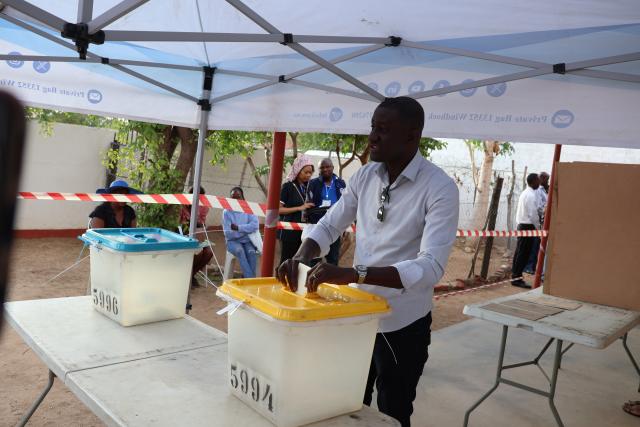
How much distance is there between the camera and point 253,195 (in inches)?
521

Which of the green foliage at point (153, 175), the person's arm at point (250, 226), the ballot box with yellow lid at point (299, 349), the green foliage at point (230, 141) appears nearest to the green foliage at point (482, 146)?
the green foliage at point (230, 141)

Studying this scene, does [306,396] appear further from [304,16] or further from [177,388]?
[304,16]

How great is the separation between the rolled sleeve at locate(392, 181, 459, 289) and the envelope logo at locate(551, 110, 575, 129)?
137 cm

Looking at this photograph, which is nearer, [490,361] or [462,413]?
[462,413]

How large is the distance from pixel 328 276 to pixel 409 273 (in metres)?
0.30

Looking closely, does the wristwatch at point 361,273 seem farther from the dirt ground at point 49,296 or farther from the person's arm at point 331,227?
the dirt ground at point 49,296

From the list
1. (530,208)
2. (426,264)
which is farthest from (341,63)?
(530,208)

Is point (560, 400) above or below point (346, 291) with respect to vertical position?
below

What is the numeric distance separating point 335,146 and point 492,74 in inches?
265

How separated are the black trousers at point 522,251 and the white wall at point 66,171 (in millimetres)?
8115

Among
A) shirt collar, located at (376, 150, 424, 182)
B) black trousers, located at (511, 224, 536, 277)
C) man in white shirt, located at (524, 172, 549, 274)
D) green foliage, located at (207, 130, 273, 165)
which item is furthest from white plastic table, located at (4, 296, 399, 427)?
man in white shirt, located at (524, 172, 549, 274)

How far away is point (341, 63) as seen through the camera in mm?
3672

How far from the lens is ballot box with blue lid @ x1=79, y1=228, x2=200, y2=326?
2.47m

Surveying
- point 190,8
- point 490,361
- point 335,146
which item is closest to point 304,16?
point 190,8
